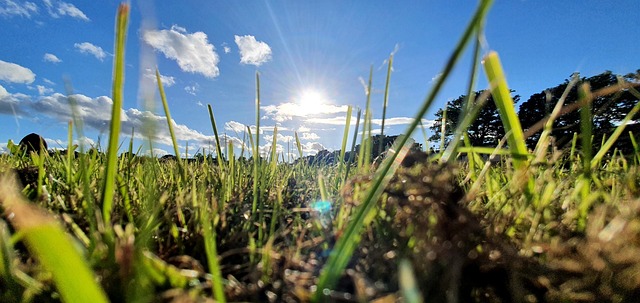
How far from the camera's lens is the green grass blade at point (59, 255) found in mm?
404

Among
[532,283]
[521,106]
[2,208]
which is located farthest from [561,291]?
[521,106]

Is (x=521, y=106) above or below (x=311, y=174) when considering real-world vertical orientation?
above

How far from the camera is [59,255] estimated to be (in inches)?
17.1

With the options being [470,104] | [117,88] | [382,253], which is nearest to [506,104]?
[470,104]

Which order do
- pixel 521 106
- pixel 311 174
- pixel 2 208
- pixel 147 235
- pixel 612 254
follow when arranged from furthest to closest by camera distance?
1. pixel 521 106
2. pixel 311 174
3. pixel 2 208
4. pixel 147 235
5. pixel 612 254

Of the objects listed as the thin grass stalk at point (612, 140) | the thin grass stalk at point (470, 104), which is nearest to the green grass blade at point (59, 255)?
the thin grass stalk at point (470, 104)

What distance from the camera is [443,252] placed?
702 mm

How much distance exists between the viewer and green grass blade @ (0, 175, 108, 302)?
40cm

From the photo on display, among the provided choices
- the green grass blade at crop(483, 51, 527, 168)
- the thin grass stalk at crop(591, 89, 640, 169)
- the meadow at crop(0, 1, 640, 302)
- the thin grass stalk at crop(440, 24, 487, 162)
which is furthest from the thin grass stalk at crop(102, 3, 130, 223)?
the thin grass stalk at crop(591, 89, 640, 169)

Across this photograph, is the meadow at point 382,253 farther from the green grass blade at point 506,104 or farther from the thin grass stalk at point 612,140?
the thin grass stalk at point 612,140

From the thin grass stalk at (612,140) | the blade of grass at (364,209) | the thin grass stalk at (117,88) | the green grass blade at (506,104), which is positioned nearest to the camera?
the blade of grass at (364,209)

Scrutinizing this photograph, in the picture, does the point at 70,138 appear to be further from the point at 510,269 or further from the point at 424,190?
the point at 510,269

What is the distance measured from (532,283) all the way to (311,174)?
1.76 m

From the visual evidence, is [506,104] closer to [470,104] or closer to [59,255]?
[470,104]
